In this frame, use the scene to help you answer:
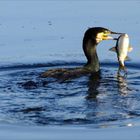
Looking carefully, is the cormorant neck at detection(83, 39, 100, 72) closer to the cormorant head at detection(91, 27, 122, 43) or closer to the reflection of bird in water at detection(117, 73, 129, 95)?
the cormorant head at detection(91, 27, 122, 43)

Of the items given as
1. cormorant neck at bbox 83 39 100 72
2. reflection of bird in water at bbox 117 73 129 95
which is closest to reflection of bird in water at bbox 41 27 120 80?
cormorant neck at bbox 83 39 100 72

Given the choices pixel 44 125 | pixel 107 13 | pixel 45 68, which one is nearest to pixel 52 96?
pixel 44 125

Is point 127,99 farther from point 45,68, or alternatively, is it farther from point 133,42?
point 133,42

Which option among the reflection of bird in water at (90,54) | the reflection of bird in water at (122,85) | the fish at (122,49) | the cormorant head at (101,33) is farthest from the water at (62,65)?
the cormorant head at (101,33)

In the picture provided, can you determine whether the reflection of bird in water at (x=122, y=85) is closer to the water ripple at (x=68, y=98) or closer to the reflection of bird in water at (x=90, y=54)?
the water ripple at (x=68, y=98)

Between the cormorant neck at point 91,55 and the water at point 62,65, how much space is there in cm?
23

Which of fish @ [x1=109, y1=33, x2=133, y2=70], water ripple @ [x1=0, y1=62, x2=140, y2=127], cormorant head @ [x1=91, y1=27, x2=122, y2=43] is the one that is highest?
cormorant head @ [x1=91, y1=27, x2=122, y2=43]

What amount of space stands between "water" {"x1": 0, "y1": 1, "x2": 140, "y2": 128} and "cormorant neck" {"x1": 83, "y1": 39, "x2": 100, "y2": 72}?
23 centimetres

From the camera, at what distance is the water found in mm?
11156

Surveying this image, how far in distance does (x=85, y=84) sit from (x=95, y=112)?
232cm

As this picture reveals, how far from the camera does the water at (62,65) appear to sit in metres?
11.2

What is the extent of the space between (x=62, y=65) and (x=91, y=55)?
0.82 metres

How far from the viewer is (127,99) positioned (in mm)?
12125

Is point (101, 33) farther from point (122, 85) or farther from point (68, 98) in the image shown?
point (68, 98)
